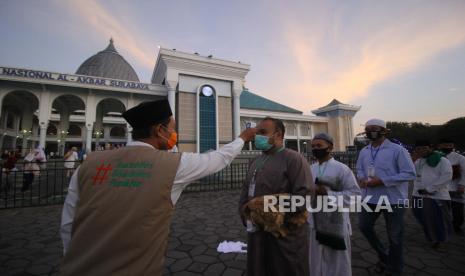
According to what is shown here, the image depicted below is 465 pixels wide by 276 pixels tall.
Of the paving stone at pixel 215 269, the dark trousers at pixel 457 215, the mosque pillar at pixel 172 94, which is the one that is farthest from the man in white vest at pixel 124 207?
the mosque pillar at pixel 172 94

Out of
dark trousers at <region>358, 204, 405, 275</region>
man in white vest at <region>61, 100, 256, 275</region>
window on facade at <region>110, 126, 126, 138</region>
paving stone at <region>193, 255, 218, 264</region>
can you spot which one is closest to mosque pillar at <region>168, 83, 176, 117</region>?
paving stone at <region>193, 255, 218, 264</region>

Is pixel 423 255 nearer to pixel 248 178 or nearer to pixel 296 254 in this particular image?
pixel 296 254

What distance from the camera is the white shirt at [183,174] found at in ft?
4.90

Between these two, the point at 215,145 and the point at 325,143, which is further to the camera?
the point at 215,145

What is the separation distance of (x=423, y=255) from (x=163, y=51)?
20164mm

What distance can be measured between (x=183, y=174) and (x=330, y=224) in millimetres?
1923

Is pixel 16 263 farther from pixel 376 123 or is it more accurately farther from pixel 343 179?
pixel 376 123

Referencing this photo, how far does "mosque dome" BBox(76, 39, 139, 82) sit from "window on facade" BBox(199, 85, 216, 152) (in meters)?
30.4

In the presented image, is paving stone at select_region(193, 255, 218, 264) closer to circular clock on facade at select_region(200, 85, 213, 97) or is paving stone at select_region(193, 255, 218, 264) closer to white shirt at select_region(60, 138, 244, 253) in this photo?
white shirt at select_region(60, 138, 244, 253)

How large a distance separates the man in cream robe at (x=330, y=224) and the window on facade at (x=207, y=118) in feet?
59.6

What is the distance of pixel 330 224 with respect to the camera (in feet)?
8.45

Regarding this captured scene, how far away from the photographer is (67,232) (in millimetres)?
1572

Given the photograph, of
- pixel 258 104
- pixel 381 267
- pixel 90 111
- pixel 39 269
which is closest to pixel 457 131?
pixel 258 104

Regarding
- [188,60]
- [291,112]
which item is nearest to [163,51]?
[188,60]
